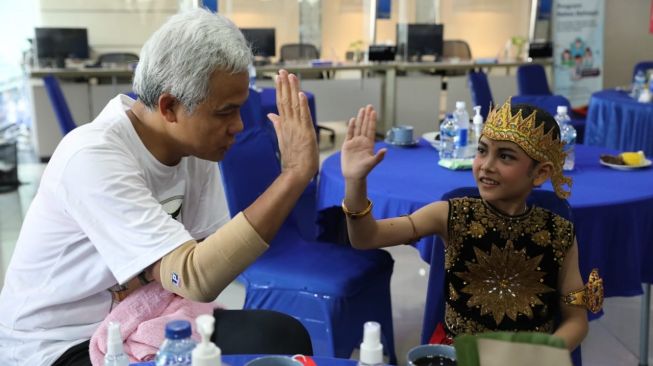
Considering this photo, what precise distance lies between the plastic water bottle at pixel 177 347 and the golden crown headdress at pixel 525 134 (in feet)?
3.32

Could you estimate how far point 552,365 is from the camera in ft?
2.32

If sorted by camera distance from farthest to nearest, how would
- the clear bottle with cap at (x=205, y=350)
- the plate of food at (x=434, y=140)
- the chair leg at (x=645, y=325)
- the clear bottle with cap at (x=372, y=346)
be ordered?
the plate of food at (x=434, y=140), the chair leg at (x=645, y=325), the clear bottle with cap at (x=372, y=346), the clear bottle with cap at (x=205, y=350)

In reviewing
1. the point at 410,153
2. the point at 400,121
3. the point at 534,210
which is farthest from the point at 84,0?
the point at 534,210

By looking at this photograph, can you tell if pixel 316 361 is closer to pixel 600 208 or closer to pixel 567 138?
pixel 600 208

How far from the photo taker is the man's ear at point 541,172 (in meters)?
1.64

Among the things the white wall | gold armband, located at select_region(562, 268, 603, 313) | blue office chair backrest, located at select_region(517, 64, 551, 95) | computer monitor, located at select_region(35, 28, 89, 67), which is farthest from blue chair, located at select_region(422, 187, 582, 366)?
the white wall

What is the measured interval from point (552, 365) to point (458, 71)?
7693 mm

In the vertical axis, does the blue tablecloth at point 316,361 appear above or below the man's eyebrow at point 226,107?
below

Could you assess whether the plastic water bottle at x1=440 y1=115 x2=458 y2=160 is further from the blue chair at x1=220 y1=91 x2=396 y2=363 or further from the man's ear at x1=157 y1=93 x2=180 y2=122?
the man's ear at x1=157 y1=93 x2=180 y2=122

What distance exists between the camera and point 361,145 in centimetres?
142

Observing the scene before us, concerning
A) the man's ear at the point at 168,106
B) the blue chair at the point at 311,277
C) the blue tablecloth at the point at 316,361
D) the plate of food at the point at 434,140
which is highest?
the man's ear at the point at 168,106

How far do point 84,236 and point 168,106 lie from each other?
30 cm

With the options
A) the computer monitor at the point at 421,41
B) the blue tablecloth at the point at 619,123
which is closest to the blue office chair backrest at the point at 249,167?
the blue tablecloth at the point at 619,123

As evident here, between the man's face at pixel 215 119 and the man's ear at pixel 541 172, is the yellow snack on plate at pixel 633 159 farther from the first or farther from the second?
the man's face at pixel 215 119
